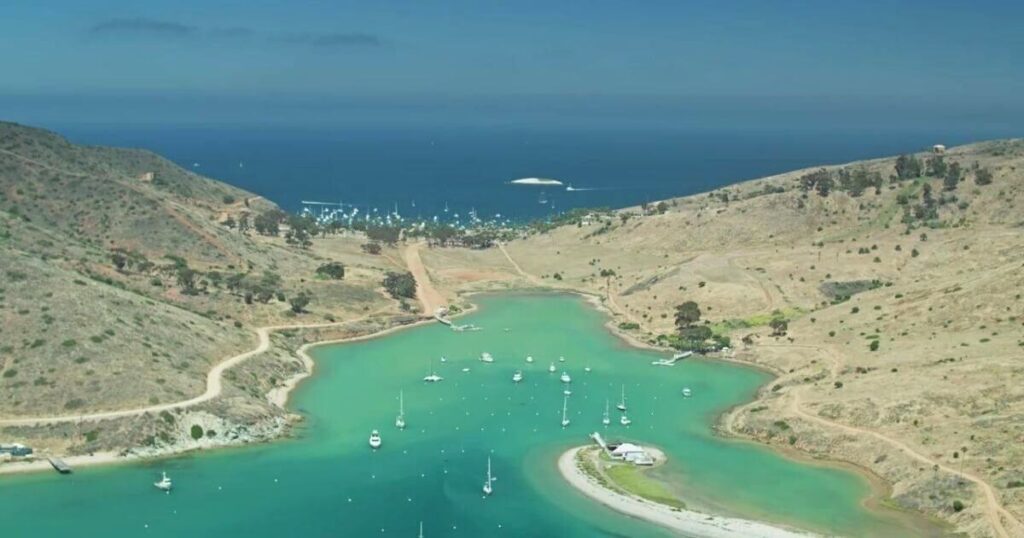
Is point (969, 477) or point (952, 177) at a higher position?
point (952, 177)

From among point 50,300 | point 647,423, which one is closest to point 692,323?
point 647,423

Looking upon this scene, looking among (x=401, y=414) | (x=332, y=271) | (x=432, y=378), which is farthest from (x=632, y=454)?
(x=332, y=271)

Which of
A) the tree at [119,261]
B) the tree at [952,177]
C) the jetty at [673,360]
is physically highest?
the tree at [952,177]

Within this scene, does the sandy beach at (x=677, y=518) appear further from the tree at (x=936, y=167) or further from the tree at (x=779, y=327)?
the tree at (x=936, y=167)

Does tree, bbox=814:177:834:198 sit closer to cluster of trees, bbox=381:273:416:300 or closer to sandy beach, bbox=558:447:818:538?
cluster of trees, bbox=381:273:416:300

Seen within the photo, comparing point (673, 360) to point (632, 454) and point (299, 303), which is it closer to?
point (632, 454)

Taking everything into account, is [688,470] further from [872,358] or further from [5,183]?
[5,183]

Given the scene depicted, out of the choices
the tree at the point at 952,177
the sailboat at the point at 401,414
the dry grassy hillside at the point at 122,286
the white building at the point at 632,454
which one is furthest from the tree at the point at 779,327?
the tree at the point at 952,177
